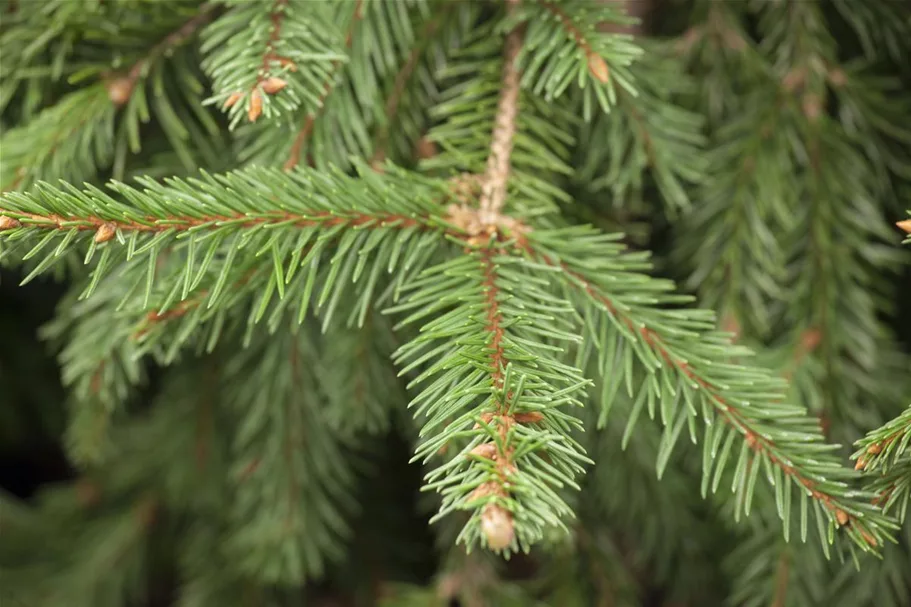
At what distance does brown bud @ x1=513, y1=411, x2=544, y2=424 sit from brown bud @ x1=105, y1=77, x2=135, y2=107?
1.43ft

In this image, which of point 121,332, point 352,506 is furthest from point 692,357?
point 352,506

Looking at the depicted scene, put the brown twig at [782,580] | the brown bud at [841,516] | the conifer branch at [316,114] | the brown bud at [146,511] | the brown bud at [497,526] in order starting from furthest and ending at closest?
→ the brown bud at [146,511] < the brown twig at [782,580] < the conifer branch at [316,114] < the brown bud at [841,516] < the brown bud at [497,526]

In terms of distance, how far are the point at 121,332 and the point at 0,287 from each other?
2.17ft

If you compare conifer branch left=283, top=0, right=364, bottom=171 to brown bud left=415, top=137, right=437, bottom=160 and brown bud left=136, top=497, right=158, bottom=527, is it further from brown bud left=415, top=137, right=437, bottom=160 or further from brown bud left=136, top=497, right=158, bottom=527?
brown bud left=136, top=497, right=158, bottom=527

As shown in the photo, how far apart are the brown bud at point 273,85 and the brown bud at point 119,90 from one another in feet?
0.62

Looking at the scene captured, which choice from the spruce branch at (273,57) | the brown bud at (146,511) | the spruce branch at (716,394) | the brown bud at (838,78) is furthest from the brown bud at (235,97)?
the brown bud at (146,511)

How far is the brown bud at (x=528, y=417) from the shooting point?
448mm

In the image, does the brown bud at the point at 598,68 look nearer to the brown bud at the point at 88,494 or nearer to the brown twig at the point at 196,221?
the brown twig at the point at 196,221

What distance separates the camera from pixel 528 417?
1.47 feet

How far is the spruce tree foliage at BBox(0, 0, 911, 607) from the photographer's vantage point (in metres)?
0.50

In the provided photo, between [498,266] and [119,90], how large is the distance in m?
0.36

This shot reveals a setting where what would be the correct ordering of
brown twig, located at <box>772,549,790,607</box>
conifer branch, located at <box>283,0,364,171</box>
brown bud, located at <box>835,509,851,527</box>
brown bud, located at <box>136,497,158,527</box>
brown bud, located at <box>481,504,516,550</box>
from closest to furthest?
brown bud, located at <box>481,504,516,550</box> → brown bud, located at <box>835,509,851,527</box> → conifer branch, located at <box>283,0,364,171</box> → brown twig, located at <box>772,549,790,607</box> → brown bud, located at <box>136,497,158,527</box>

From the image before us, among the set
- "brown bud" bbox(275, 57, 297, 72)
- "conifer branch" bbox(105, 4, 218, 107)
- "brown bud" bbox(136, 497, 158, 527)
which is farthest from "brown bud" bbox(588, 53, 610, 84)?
"brown bud" bbox(136, 497, 158, 527)

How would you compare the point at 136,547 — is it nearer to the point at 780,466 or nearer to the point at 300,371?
the point at 300,371
